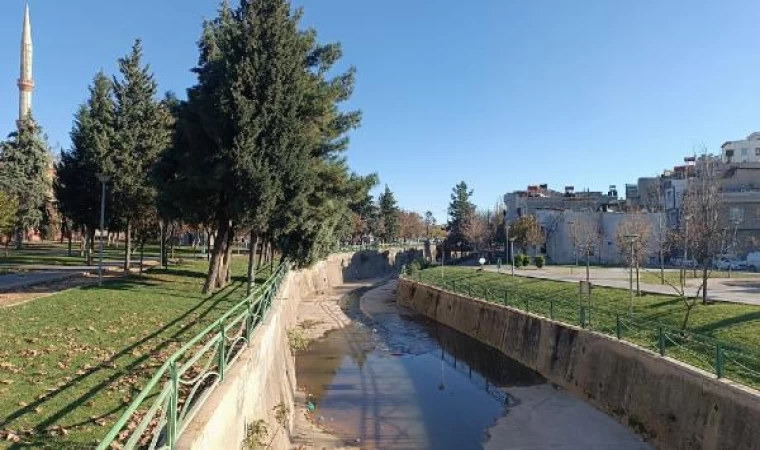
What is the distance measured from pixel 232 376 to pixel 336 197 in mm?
19454

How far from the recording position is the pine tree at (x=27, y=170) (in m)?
49.8

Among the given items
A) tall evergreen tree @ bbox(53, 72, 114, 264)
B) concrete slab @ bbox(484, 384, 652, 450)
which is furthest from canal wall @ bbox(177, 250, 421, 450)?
tall evergreen tree @ bbox(53, 72, 114, 264)

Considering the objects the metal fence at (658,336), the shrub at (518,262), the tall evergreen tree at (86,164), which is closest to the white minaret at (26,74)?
the tall evergreen tree at (86,164)

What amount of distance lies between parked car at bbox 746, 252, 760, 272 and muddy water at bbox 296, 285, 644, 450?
32.9 m

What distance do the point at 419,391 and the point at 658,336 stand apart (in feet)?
27.7

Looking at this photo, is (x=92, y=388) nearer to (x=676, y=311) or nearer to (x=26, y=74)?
(x=676, y=311)

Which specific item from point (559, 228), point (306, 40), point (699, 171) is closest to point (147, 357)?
point (306, 40)

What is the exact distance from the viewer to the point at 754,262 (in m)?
51.6

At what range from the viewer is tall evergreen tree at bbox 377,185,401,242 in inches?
4476

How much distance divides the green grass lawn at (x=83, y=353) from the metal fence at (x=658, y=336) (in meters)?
11.3

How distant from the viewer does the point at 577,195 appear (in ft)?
340

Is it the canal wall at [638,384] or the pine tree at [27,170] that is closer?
the canal wall at [638,384]

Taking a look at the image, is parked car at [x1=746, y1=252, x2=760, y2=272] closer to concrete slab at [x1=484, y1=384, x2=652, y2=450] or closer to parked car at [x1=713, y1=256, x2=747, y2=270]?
parked car at [x1=713, y1=256, x2=747, y2=270]

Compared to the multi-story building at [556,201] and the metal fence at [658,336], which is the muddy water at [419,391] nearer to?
the metal fence at [658,336]
